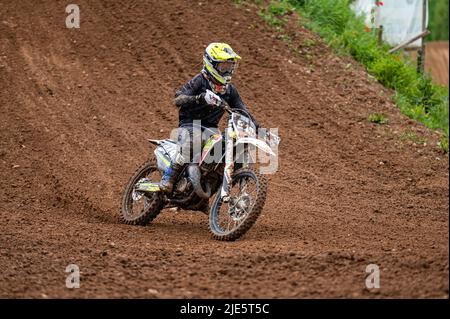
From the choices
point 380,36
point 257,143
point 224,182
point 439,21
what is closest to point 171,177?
point 224,182

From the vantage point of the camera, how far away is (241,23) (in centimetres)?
1529

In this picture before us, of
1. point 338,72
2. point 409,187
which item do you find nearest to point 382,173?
point 409,187

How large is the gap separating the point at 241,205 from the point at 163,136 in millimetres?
4595

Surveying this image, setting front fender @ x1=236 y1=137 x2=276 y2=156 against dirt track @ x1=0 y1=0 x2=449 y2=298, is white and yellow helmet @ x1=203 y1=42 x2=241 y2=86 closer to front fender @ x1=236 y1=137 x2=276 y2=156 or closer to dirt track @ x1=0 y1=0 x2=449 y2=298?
front fender @ x1=236 y1=137 x2=276 y2=156

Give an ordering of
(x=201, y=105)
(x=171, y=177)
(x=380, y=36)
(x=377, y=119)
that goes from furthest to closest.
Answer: (x=380, y=36)
(x=377, y=119)
(x=171, y=177)
(x=201, y=105)

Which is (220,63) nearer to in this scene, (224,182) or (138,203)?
(224,182)

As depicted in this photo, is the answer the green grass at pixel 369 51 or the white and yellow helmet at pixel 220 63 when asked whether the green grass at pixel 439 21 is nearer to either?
the green grass at pixel 369 51

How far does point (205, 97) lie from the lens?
8.09 meters

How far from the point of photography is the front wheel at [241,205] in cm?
776

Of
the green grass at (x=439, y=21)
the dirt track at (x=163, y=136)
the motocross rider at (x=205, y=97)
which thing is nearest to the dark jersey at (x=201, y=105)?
the motocross rider at (x=205, y=97)

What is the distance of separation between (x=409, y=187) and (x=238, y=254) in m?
4.54

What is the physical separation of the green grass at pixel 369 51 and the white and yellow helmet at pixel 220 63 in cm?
588
